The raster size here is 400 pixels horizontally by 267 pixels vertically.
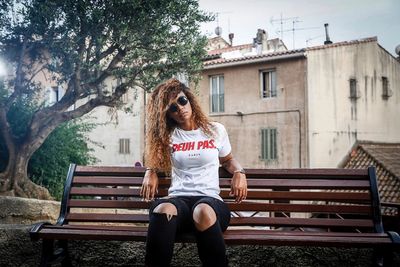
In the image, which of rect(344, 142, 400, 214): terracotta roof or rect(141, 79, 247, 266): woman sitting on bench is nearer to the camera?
rect(141, 79, 247, 266): woman sitting on bench

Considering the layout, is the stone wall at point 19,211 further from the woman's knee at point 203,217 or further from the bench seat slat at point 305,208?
the woman's knee at point 203,217

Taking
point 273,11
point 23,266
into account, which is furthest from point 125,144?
point 23,266

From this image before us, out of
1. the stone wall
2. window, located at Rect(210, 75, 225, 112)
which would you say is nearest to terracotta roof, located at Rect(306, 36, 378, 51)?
window, located at Rect(210, 75, 225, 112)

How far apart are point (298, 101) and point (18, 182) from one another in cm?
1380

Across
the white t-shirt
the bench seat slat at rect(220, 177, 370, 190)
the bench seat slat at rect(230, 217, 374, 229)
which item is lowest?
the bench seat slat at rect(230, 217, 374, 229)

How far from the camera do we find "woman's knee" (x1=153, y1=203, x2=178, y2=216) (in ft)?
9.48

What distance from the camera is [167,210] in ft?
9.49

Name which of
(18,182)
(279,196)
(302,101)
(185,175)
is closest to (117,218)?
(185,175)

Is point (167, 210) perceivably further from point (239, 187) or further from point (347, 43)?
point (347, 43)

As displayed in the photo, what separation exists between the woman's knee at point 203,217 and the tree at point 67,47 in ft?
26.3

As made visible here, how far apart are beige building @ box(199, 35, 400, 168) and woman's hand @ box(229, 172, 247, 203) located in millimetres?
16709

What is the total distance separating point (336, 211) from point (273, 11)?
2395 centimetres

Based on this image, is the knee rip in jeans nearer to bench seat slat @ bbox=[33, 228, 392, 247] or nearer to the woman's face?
bench seat slat @ bbox=[33, 228, 392, 247]

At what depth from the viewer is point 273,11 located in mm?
25922
